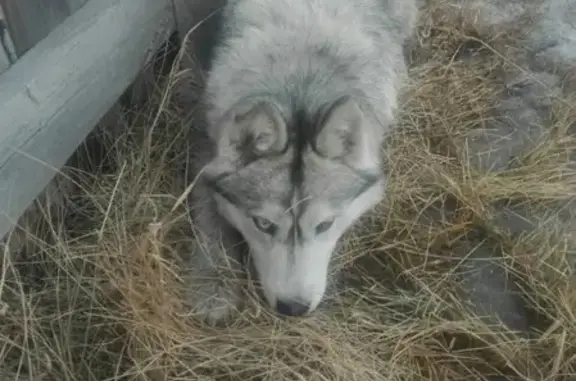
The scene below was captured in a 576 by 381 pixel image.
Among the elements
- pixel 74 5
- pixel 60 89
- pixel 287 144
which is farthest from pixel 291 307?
pixel 74 5

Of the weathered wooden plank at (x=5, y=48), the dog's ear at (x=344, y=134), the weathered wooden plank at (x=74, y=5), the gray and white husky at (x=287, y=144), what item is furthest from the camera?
the weathered wooden plank at (x=74, y=5)

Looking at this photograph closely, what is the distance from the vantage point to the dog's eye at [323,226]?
111 inches

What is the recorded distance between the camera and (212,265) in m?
3.12

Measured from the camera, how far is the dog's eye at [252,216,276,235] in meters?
2.78

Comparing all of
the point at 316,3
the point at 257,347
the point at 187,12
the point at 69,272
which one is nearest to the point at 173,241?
the point at 69,272

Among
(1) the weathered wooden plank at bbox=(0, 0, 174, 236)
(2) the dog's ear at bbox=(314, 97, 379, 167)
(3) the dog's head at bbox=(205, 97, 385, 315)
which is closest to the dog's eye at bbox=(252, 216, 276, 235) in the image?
(3) the dog's head at bbox=(205, 97, 385, 315)

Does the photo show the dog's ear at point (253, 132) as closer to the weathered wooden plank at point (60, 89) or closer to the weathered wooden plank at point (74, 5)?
the weathered wooden plank at point (60, 89)

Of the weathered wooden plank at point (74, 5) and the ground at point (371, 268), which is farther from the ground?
the weathered wooden plank at point (74, 5)

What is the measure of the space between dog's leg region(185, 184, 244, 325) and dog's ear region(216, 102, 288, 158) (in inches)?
16.2

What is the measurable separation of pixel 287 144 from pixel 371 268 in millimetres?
849

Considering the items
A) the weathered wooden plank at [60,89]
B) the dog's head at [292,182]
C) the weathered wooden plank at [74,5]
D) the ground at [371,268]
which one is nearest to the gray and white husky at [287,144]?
the dog's head at [292,182]

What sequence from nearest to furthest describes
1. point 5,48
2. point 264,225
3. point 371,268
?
point 264,225, point 5,48, point 371,268

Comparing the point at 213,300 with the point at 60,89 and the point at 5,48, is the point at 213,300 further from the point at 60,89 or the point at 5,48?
the point at 5,48

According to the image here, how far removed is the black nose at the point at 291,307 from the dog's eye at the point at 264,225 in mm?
258
